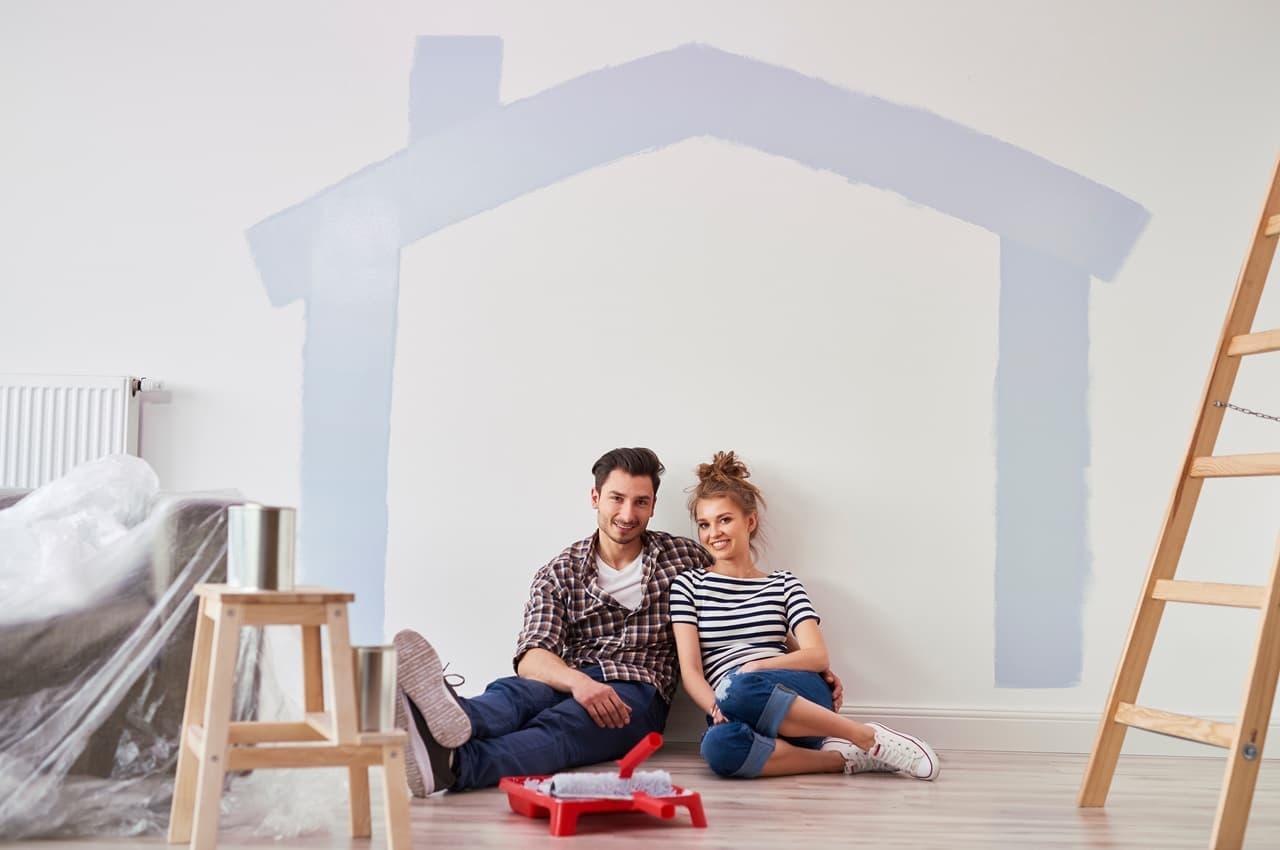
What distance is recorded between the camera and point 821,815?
1.86m

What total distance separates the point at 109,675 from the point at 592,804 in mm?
718

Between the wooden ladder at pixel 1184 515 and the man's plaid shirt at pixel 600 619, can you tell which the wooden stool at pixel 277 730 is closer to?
the man's plaid shirt at pixel 600 619

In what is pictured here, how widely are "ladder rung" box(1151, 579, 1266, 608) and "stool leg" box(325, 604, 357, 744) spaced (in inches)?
48.8

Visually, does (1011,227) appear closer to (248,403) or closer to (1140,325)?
(1140,325)

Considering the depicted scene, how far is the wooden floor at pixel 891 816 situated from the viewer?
167cm

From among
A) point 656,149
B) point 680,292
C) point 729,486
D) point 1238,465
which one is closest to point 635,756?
point 729,486

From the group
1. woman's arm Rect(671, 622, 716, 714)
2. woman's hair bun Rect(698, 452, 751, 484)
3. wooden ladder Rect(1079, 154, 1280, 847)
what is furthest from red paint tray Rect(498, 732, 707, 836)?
woman's hair bun Rect(698, 452, 751, 484)

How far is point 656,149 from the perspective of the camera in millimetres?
2682

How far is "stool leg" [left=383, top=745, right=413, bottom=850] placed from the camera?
4.81 ft

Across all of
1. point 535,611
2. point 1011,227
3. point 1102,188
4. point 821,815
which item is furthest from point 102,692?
point 1102,188

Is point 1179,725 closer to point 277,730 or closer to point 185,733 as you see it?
point 277,730

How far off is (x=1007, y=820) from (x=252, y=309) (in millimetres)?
1872

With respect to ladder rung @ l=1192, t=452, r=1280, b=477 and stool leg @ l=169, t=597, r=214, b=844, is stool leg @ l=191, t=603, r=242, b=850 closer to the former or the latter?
stool leg @ l=169, t=597, r=214, b=844

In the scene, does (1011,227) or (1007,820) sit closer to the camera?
(1007,820)
